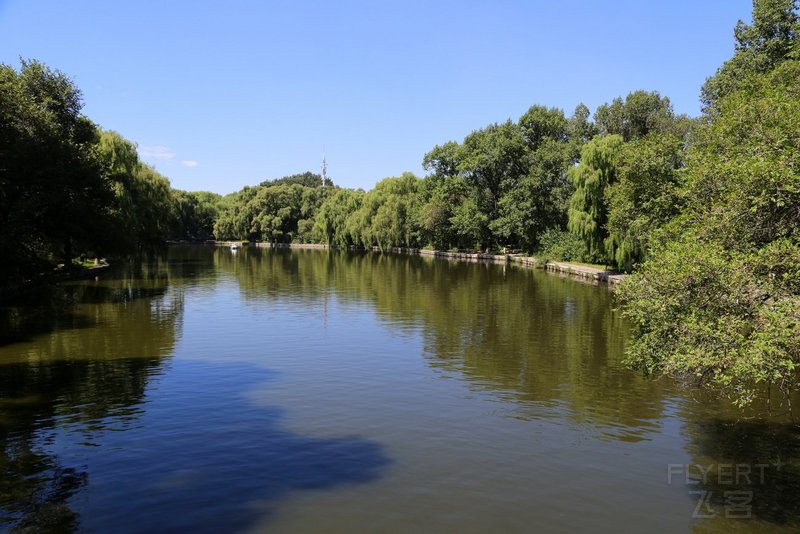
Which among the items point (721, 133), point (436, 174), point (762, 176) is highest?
point (436, 174)

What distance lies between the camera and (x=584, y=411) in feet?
45.7

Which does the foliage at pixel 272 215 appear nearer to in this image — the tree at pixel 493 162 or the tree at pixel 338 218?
the tree at pixel 338 218

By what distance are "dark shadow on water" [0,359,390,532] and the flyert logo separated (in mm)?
5444

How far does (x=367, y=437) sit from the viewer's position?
468 inches

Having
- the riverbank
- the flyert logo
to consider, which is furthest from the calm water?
the riverbank

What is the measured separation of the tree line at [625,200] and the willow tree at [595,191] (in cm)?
16

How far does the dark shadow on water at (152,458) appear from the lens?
336 inches

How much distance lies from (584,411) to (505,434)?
2.93m

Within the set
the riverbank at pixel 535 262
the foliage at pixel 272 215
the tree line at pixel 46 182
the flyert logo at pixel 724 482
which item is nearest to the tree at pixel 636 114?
the riverbank at pixel 535 262

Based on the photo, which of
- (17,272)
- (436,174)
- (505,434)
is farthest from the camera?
(436,174)

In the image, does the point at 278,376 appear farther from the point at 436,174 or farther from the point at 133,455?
the point at 436,174

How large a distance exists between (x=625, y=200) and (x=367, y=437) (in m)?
24.3

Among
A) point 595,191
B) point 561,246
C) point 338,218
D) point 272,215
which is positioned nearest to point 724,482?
point 595,191

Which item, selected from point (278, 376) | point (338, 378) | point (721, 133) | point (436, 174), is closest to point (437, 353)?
point (338, 378)
